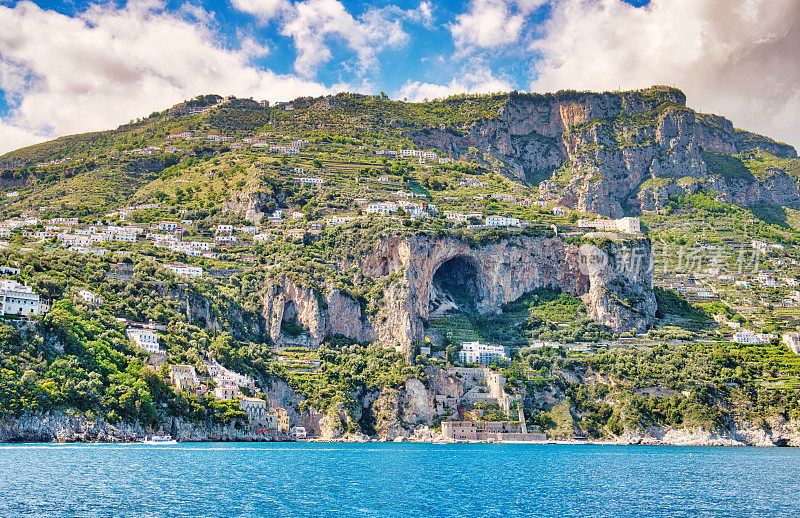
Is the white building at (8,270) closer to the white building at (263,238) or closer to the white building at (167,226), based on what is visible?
the white building at (167,226)

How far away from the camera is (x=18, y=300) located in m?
68.4

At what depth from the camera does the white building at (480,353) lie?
3669 inches

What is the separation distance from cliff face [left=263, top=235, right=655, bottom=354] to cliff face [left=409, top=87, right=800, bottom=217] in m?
40.3

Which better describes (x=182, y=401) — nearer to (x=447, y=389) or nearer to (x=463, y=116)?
(x=447, y=389)

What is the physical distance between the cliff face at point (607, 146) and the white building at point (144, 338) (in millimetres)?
87862

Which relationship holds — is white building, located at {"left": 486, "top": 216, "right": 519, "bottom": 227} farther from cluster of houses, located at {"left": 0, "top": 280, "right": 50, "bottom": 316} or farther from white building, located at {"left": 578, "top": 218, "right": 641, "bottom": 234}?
cluster of houses, located at {"left": 0, "top": 280, "right": 50, "bottom": 316}

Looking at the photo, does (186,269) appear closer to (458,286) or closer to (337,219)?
(337,219)

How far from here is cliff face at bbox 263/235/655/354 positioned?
9344 cm

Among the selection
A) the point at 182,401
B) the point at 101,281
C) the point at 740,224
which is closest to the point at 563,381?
the point at 182,401

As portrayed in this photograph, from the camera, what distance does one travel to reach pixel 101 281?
83.4m

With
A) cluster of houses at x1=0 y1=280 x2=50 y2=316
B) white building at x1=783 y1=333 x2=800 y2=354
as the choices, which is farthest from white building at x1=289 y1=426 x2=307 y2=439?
white building at x1=783 y1=333 x2=800 y2=354

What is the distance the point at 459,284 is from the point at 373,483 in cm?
6563

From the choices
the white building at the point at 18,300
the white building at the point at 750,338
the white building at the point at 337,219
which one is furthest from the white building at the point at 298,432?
the white building at the point at 750,338

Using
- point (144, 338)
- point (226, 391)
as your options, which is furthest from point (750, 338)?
point (144, 338)
